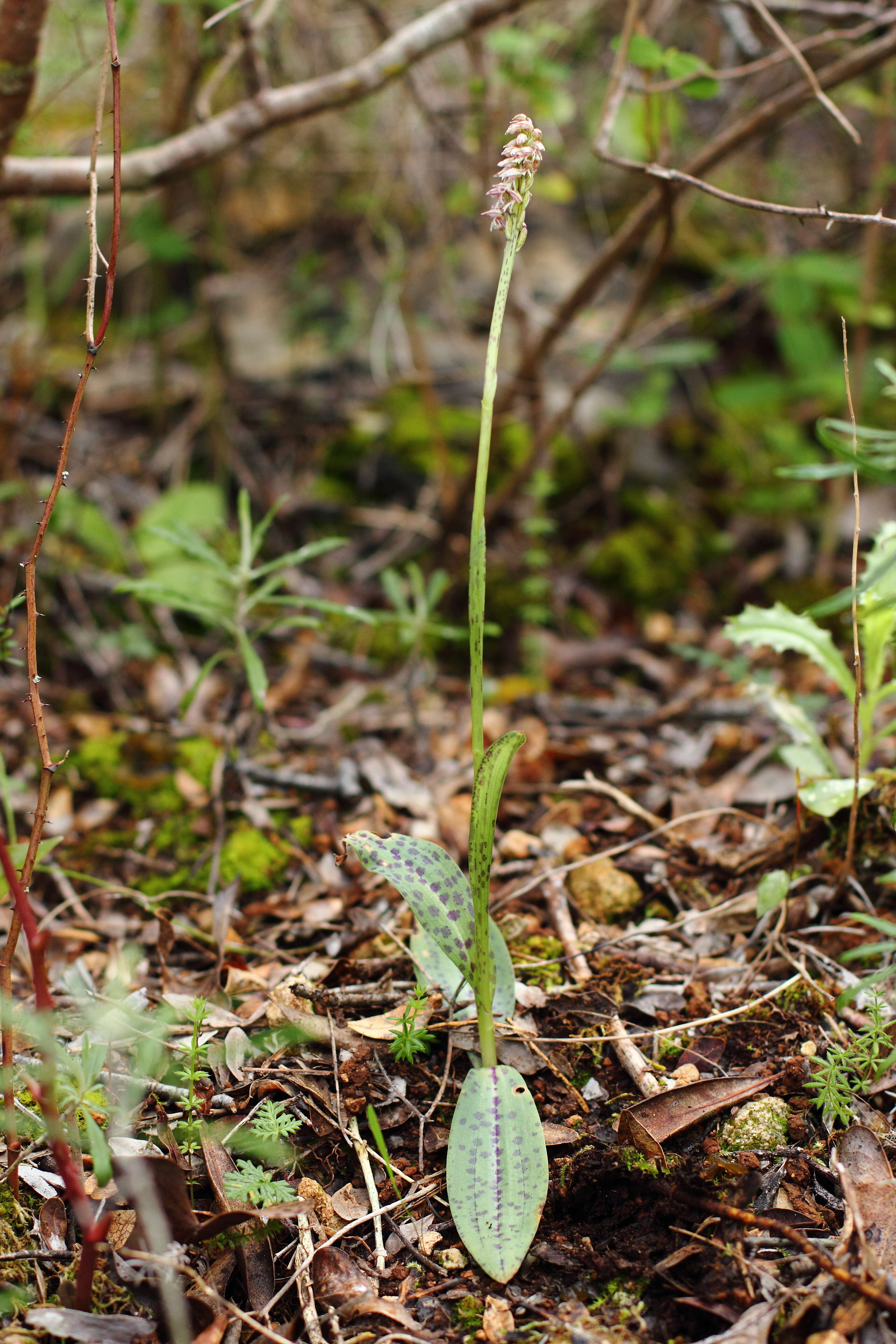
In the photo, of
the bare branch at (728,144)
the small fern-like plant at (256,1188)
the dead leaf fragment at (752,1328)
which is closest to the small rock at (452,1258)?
the small fern-like plant at (256,1188)

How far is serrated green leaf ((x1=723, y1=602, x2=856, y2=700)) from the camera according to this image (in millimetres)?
2248

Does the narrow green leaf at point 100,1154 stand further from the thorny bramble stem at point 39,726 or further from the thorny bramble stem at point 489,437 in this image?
the thorny bramble stem at point 489,437

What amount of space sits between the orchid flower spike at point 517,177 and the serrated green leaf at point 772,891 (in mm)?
1418

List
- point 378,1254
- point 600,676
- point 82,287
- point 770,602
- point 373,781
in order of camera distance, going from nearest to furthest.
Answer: point 378,1254
point 373,781
point 600,676
point 770,602
point 82,287

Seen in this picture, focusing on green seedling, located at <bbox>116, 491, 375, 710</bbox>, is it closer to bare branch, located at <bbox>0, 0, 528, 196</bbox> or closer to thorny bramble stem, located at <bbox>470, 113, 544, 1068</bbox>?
thorny bramble stem, located at <bbox>470, 113, 544, 1068</bbox>

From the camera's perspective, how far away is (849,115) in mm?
5152

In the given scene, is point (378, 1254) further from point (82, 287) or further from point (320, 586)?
point (82, 287)

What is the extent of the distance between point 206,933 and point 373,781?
70 centimetres

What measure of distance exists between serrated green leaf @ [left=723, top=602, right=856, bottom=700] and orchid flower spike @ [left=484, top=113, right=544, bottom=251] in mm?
→ 1207

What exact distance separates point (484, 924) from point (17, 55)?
95.7 inches

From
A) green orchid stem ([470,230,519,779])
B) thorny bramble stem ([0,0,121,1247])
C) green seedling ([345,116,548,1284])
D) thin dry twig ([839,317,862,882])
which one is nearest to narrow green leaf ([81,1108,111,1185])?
thorny bramble stem ([0,0,121,1247])

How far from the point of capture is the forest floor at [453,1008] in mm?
1359

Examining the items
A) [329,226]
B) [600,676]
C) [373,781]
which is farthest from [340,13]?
[373,781]

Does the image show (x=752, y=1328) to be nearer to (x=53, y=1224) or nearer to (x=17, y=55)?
(x=53, y=1224)
